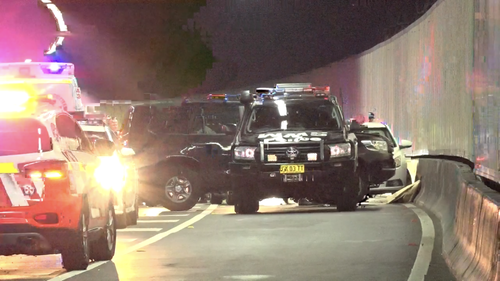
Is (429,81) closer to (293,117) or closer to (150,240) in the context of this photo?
(293,117)

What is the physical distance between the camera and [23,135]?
44.6ft

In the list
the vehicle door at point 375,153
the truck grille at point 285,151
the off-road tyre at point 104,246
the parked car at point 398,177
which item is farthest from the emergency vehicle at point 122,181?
the parked car at point 398,177

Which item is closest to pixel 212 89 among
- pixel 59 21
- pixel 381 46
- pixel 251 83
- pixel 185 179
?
pixel 251 83

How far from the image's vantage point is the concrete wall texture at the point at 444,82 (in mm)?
15758

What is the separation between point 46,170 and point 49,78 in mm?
17090

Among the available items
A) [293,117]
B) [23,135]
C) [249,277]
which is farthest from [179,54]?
[249,277]

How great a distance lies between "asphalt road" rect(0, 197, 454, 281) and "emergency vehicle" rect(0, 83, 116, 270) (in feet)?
1.18

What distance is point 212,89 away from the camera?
80.6 m

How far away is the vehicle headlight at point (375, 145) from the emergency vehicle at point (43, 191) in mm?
11754

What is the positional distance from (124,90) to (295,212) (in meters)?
49.3

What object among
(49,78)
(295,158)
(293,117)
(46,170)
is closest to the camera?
(46,170)

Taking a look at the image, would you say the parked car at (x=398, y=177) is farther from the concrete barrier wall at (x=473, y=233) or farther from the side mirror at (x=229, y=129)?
the concrete barrier wall at (x=473, y=233)

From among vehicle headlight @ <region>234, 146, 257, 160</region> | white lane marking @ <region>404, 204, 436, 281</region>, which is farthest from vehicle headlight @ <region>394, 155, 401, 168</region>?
vehicle headlight @ <region>234, 146, 257, 160</region>

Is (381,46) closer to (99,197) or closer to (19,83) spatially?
(19,83)
